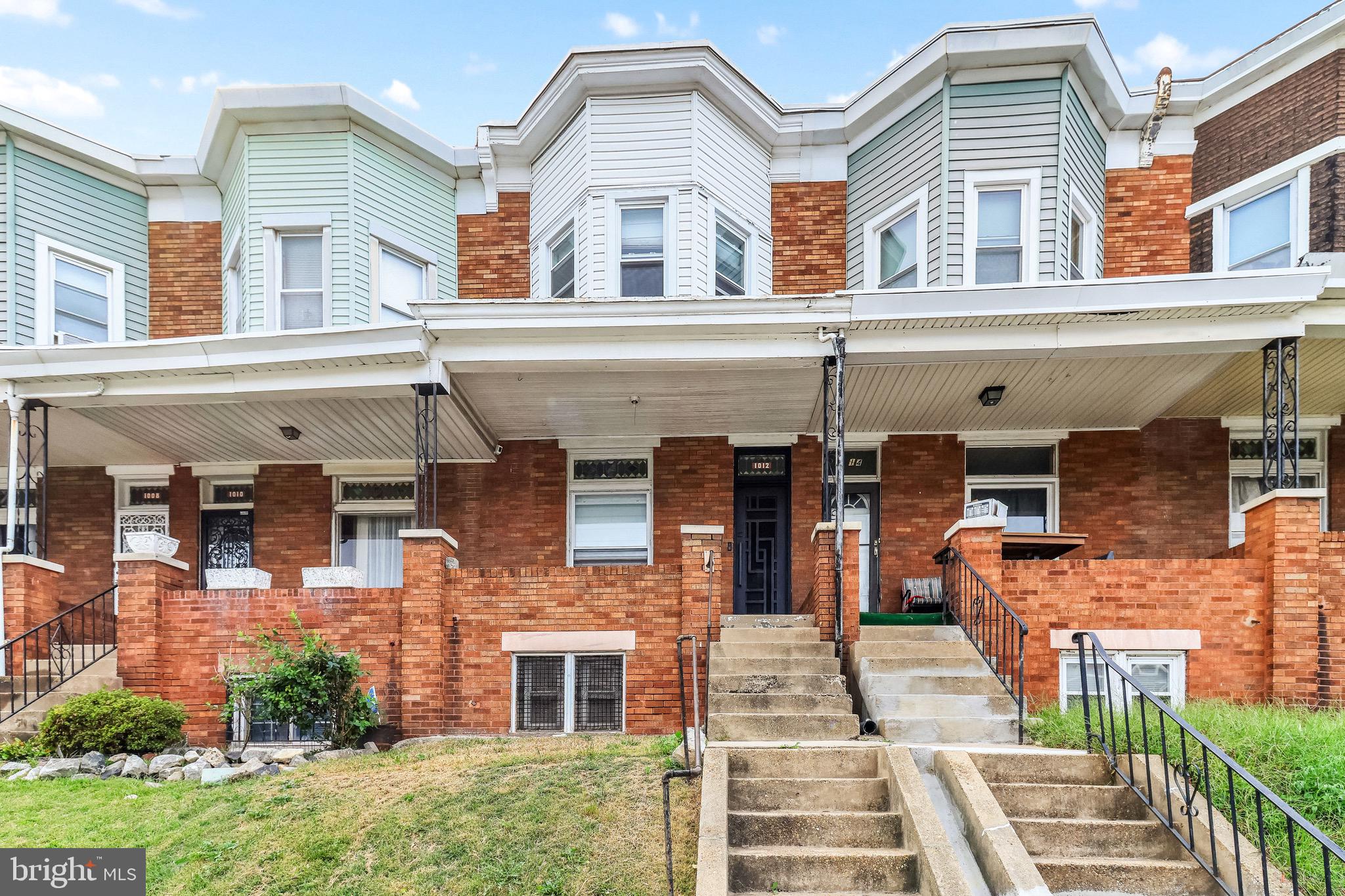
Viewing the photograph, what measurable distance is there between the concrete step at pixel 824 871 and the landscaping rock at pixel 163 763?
5.75 meters

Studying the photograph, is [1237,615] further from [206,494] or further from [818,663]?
[206,494]

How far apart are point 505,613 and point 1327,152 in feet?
36.8

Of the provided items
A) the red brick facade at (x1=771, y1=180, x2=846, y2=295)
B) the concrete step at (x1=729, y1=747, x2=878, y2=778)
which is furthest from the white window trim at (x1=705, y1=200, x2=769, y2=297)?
the concrete step at (x1=729, y1=747, x2=878, y2=778)

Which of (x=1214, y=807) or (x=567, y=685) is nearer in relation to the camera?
(x=1214, y=807)

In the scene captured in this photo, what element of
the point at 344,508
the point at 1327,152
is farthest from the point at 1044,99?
the point at 344,508

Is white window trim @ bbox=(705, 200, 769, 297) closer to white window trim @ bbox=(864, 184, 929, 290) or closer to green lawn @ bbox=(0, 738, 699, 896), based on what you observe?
white window trim @ bbox=(864, 184, 929, 290)

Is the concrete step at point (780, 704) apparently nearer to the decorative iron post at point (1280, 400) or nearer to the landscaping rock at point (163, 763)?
the landscaping rock at point (163, 763)

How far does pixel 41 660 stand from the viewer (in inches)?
425

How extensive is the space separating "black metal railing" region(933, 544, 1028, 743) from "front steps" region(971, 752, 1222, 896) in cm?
180

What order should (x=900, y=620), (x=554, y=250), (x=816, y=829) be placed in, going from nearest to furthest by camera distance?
(x=816, y=829) → (x=900, y=620) → (x=554, y=250)

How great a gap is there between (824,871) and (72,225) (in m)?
13.2

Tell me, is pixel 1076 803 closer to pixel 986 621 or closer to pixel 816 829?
pixel 816 829

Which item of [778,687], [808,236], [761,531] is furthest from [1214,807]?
[808,236]

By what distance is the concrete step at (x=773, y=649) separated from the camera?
9094 mm
